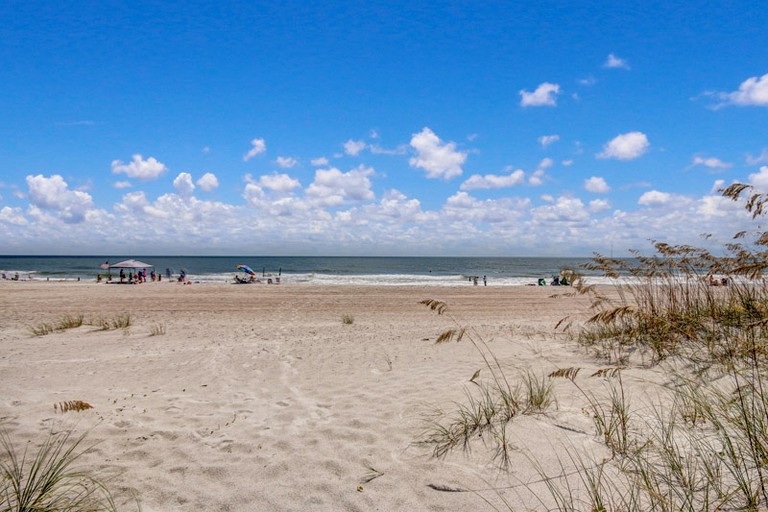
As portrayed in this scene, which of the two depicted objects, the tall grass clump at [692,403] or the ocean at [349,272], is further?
the ocean at [349,272]

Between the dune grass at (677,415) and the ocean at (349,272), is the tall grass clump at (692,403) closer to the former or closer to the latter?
the dune grass at (677,415)

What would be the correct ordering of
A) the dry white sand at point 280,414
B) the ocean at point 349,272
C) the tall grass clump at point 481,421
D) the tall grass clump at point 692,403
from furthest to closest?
1. the ocean at point 349,272
2. the tall grass clump at point 481,421
3. the dry white sand at point 280,414
4. the tall grass clump at point 692,403

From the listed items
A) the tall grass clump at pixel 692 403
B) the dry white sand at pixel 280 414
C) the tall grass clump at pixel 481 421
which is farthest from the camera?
the tall grass clump at pixel 481 421

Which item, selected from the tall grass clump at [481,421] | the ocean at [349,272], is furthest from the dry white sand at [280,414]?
the ocean at [349,272]

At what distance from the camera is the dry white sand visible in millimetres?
3088

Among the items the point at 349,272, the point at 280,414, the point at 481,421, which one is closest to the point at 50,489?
the point at 280,414

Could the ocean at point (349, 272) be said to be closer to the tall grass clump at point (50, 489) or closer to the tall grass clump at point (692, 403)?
the tall grass clump at point (692, 403)

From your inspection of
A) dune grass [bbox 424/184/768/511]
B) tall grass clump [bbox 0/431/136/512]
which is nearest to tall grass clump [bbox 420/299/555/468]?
dune grass [bbox 424/184/768/511]

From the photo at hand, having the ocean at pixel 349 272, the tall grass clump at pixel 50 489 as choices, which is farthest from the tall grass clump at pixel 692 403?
the tall grass clump at pixel 50 489

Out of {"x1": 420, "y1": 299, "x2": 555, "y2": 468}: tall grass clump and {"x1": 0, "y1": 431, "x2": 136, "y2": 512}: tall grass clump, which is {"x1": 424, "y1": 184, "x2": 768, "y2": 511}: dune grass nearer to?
{"x1": 420, "y1": 299, "x2": 555, "y2": 468}: tall grass clump

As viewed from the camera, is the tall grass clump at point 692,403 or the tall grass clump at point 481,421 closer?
the tall grass clump at point 692,403

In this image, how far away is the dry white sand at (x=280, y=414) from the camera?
10.1 feet

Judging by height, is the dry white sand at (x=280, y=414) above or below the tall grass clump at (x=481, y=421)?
below

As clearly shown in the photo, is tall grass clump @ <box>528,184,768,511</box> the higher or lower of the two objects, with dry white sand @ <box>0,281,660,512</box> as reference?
higher
